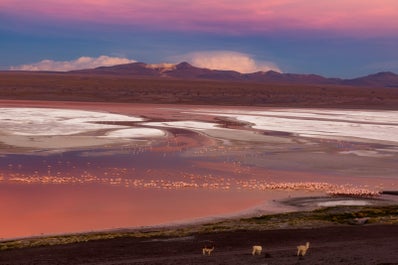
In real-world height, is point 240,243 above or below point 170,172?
below

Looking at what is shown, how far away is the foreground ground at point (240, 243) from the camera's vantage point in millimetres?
12930

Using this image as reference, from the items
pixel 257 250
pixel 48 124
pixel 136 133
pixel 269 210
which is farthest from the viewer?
pixel 48 124

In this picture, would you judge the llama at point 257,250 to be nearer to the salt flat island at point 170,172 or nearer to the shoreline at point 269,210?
the shoreline at point 269,210

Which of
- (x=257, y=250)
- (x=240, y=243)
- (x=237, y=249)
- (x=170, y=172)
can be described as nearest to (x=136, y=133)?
(x=170, y=172)

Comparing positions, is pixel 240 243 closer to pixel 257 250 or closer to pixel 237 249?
pixel 237 249

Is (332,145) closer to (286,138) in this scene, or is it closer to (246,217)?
(286,138)

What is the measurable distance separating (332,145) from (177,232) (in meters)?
25.1

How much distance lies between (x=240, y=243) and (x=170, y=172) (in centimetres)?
1298

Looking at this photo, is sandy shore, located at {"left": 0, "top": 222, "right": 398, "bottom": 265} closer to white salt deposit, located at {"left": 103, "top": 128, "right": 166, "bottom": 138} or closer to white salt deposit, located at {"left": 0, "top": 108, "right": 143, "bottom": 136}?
white salt deposit, located at {"left": 103, "top": 128, "right": 166, "bottom": 138}

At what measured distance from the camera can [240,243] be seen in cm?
1498

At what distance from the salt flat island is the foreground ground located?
6.65 feet

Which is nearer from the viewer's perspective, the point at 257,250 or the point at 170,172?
the point at 257,250

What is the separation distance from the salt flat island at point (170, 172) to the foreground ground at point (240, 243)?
6.65 ft

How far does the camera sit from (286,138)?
43.2 meters
